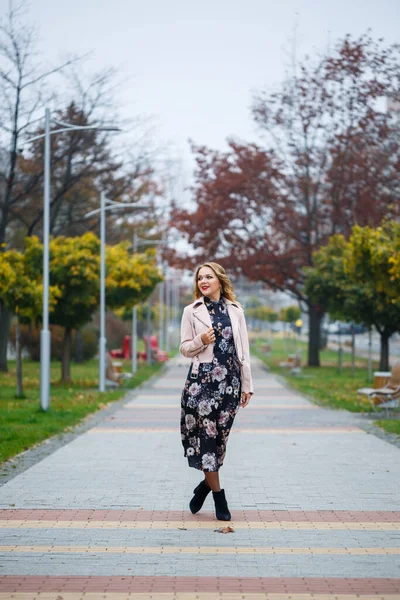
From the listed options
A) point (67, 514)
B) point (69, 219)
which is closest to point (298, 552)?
point (67, 514)

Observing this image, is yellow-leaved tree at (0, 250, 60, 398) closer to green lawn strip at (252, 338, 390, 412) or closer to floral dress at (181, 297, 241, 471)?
green lawn strip at (252, 338, 390, 412)

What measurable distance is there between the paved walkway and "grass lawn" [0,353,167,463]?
2.33ft

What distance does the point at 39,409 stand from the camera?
1950cm

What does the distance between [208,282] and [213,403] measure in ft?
3.04

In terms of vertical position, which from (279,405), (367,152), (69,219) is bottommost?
(279,405)

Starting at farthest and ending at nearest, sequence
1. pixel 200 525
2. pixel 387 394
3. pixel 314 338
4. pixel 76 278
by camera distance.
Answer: pixel 314 338 → pixel 76 278 → pixel 387 394 → pixel 200 525

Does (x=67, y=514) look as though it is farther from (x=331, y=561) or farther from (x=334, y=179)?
(x=334, y=179)

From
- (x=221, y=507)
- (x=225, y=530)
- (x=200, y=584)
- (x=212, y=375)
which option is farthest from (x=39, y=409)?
(x=200, y=584)

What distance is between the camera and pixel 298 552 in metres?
7.49

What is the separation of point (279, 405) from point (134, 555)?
1616cm

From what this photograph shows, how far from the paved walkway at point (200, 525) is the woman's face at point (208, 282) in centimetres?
175

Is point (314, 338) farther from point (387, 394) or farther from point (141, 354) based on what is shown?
point (387, 394)

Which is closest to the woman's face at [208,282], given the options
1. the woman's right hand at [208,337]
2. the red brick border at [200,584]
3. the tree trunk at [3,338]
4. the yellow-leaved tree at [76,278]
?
the woman's right hand at [208,337]

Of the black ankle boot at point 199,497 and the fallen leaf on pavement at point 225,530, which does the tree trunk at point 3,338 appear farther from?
the fallen leaf on pavement at point 225,530
